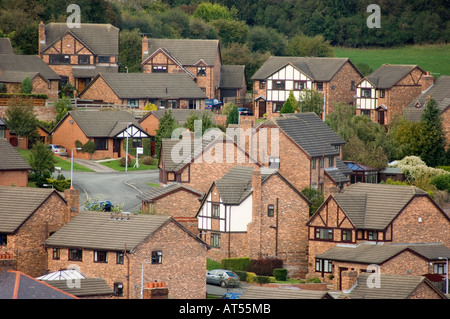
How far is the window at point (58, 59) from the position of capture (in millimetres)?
124375

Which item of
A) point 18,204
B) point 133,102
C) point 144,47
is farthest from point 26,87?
point 18,204

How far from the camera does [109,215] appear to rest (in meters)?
71.2

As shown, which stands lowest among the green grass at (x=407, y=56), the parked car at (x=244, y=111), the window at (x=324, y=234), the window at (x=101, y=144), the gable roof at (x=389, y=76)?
the window at (x=324, y=234)

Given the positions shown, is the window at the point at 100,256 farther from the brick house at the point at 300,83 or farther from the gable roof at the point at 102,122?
the brick house at the point at 300,83

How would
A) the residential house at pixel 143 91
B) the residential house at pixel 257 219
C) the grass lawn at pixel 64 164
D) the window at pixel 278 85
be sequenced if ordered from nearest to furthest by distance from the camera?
1. the residential house at pixel 257 219
2. the grass lawn at pixel 64 164
3. the residential house at pixel 143 91
4. the window at pixel 278 85

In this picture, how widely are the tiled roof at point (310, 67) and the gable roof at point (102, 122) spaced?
21656 mm

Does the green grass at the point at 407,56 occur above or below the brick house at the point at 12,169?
above

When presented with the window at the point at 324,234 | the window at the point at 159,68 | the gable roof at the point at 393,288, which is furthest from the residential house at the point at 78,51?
the gable roof at the point at 393,288

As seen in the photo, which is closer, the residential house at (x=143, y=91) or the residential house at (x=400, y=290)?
the residential house at (x=400, y=290)

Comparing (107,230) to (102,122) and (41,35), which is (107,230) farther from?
(41,35)

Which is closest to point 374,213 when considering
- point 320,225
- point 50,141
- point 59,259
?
point 320,225

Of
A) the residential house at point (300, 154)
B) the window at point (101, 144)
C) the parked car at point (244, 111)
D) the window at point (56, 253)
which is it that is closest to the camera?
the window at point (56, 253)

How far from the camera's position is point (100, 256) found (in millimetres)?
68125
